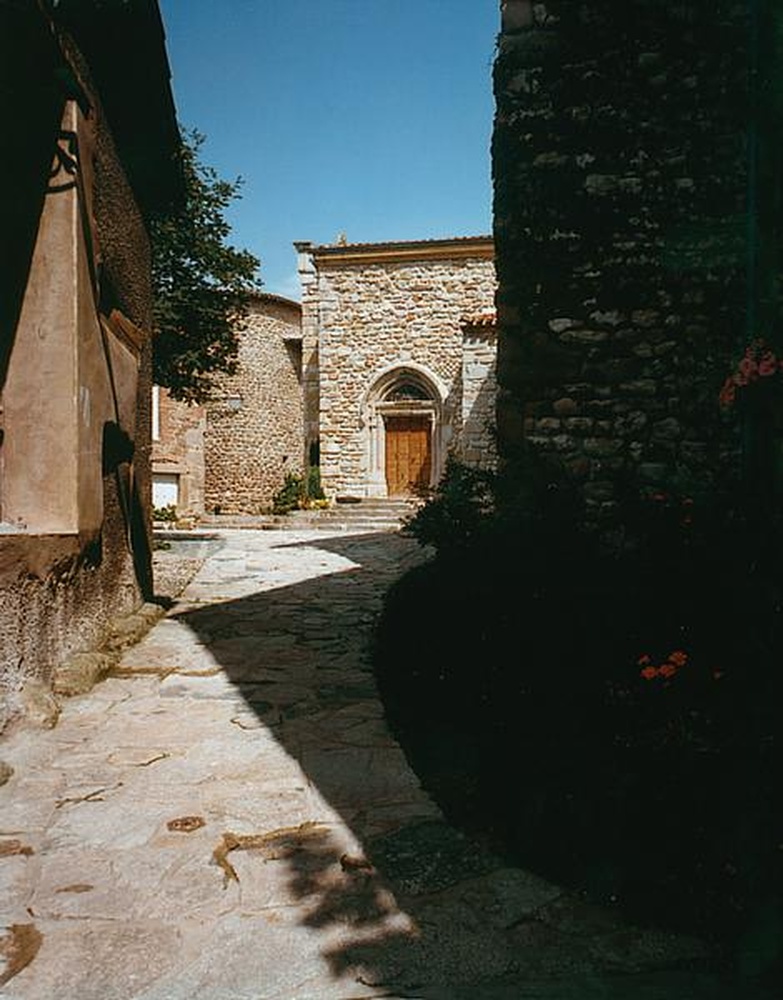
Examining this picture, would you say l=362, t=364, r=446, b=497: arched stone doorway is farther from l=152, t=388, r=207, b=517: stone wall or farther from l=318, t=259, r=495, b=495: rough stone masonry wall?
l=152, t=388, r=207, b=517: stone wall

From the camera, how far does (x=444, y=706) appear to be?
11.7ft

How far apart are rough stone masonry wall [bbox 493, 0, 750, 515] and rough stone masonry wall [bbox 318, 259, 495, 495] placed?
12535mm

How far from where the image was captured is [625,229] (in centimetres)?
470

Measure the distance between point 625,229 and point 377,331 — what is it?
44.7 ft

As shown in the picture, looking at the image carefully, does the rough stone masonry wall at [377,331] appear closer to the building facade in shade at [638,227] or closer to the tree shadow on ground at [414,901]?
the building facade in shade at [638,227]

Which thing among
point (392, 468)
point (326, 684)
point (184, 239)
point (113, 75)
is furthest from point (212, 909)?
point (392, 468)

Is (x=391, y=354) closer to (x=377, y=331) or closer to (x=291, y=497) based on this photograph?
(x=377, y=331)

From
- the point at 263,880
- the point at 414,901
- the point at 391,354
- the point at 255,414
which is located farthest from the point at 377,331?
the point at 414,901

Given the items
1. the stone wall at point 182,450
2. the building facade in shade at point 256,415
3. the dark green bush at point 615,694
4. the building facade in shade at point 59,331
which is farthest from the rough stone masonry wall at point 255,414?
the dark green bush at point 615,694

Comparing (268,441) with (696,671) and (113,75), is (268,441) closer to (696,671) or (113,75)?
(113,75)

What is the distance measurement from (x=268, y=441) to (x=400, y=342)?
6.72 metres

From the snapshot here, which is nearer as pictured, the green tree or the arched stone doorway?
the green tree

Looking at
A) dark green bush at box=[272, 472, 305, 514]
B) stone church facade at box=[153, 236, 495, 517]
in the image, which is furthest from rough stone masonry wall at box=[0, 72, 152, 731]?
dark green bush at box=[272, 472, 305, 514]

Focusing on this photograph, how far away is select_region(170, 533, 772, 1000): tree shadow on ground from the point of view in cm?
169
